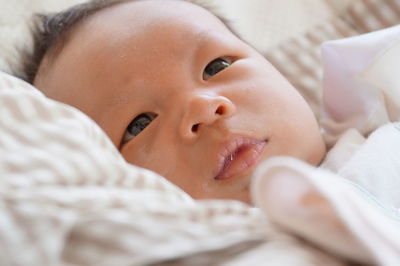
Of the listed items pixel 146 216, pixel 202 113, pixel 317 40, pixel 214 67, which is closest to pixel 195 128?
pixel 202 113

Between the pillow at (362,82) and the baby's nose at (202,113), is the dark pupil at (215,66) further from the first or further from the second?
the pillow at (362,82)

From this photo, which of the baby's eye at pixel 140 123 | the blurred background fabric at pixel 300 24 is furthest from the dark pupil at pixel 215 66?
the blurred background fabric at pixel 300 24

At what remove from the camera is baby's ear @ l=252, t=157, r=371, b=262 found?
397mm

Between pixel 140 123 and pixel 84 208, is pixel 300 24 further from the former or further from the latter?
pixel 84 208

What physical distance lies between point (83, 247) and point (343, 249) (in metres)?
0.17

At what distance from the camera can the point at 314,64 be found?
1262 mm

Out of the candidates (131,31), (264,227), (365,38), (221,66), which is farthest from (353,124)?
(264,227)

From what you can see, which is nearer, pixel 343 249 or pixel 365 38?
pixel 343 249

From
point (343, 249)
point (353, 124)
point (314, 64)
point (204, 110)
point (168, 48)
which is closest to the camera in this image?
point (343, 249)

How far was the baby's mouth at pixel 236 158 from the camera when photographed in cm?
73

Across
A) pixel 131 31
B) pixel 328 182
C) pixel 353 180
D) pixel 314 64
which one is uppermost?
pixel 328 182

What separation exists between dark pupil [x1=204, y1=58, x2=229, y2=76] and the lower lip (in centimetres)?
15

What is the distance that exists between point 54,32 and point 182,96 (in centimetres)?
30

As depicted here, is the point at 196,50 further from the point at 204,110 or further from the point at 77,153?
the point at 77,153
